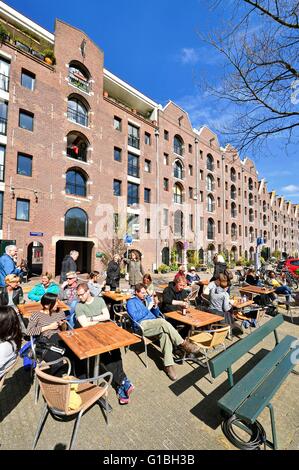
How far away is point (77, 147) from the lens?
676 inches

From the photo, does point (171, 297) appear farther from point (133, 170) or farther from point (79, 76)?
point (79, 76)

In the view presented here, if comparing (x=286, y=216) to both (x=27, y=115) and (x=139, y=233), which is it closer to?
(x=139, y=233)

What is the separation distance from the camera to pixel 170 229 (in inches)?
915

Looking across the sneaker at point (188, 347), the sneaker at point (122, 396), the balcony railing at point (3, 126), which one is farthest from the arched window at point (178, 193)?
the sneaker at point (122, 396)

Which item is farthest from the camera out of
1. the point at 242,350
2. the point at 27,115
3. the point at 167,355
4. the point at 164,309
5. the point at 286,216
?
the point at 286,216

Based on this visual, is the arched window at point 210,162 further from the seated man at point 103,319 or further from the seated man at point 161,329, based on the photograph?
the seated man at point 103,319

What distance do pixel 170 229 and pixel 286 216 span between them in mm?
42823

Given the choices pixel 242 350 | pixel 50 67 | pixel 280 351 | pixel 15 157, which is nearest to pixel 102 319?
pixel 242 350

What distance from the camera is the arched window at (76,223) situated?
52.2 ft

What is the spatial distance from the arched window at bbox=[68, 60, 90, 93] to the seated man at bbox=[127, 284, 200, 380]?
1839cm

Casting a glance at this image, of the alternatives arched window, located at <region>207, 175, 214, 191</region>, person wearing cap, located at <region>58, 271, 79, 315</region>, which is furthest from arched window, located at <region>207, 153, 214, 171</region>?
person wearing cap, located at <region>58, 271, 79, 315</region>

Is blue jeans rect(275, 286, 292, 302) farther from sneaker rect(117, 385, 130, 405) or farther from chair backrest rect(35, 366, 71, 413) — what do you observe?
chair backrest rect(35, 366, 71, 413)

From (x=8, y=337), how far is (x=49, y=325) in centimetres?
110

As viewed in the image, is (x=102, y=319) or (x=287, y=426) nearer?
(x=287, y=426)
